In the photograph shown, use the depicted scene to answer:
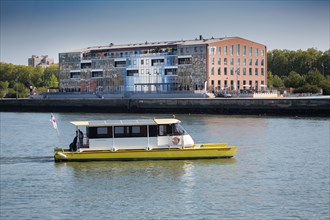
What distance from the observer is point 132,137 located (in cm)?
4394

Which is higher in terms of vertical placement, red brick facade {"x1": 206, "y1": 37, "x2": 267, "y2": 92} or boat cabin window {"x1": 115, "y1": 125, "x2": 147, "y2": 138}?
red brick facade {"x1": 206, "y1": 37, "x2": 267, "y2": 92}

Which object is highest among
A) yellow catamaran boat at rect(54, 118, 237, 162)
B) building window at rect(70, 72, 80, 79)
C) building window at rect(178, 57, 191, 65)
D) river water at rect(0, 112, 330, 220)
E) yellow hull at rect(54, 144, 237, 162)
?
building window at rect(178, 57, 191, 65)

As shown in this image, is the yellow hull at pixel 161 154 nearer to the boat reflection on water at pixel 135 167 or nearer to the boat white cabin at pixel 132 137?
the boat reflection on water at pixel 135 167

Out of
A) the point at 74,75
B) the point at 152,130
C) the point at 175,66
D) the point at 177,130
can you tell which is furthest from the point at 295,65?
the point at 152,130

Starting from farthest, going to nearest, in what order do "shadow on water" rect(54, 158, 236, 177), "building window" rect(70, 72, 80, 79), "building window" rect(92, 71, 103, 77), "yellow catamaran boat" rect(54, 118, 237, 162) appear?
"building window" rect(70, 72, 80, 79), "building window" rect(92, 71, 103, 77), "yellow catamaran boat" rect(54, 118, 237, 162), "shadow on water" rect(54, 158, 236, 177)

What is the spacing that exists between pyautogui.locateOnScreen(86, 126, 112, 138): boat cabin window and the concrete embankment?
4990cm

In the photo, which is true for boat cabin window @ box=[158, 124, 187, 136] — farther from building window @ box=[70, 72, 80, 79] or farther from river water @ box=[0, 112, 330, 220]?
building window @ box=[70, 72, 80, 79]

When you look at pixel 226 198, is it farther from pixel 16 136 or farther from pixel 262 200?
pixel 16 136

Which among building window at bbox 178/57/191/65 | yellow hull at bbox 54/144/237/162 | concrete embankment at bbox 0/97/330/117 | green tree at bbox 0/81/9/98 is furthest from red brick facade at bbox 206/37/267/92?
yellow hull at bbox 54/144/237/162

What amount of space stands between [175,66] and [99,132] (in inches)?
3519

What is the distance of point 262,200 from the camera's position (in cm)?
3059

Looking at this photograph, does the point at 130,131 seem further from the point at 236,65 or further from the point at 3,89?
the point at 3,89

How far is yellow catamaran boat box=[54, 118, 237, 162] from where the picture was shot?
43.2 meters

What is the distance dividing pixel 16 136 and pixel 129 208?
119ft
